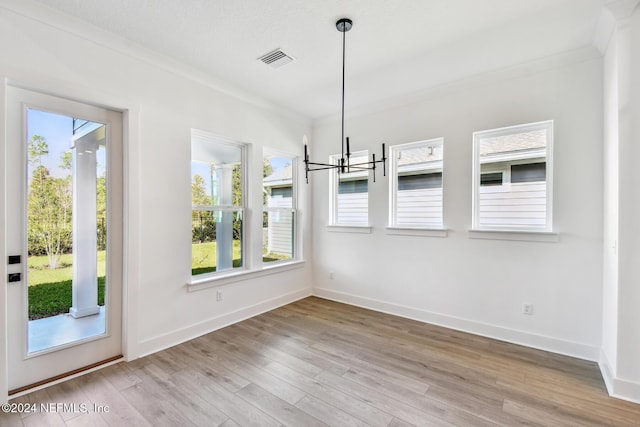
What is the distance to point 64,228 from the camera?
8.10 feet

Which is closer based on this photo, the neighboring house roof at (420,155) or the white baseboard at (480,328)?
the white baseboard at (480,328)

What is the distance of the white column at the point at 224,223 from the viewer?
12.0ft

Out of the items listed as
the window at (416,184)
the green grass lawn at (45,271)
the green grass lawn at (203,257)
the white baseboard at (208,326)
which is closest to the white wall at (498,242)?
the window at (416,184)

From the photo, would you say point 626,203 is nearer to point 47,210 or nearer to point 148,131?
point 148,131

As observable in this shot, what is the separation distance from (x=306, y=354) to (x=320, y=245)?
2.11 m

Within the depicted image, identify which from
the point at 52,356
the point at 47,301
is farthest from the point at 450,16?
the point at 52,356

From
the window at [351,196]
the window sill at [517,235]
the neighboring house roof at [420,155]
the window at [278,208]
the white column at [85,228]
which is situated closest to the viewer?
the white column at [85,228]

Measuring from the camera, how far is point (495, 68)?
3154 mm

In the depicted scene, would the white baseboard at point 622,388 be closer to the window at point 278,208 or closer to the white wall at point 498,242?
the white wall at point 498,242

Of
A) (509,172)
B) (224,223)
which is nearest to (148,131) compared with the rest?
(224,223)

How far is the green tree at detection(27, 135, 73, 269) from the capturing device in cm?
230

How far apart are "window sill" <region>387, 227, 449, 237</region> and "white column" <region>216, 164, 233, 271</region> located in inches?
83.7

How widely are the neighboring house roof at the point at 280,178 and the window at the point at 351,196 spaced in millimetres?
671

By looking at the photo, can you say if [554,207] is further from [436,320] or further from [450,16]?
[450,16]
